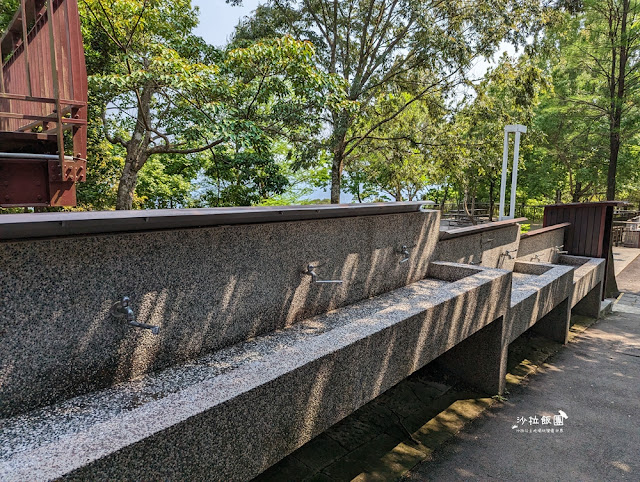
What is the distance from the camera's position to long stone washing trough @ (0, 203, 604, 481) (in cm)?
175

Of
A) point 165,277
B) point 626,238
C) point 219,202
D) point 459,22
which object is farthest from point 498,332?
point 626,238

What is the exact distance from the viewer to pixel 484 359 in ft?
16.3

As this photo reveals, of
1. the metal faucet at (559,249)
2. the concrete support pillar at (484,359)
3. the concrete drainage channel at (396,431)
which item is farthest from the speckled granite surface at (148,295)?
the metal faucet at (559,249)

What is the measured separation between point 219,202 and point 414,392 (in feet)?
29.1

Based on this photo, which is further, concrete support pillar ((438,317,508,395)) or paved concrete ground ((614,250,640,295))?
paved concrete ground ((614,250,640,295))

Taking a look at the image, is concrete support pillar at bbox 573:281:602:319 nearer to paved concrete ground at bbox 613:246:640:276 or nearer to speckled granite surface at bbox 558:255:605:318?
speckled granite surface at bbox 558:255:605:318

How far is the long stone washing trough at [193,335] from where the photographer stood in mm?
1752

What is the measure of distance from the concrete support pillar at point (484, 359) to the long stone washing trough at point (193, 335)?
81 centimetres

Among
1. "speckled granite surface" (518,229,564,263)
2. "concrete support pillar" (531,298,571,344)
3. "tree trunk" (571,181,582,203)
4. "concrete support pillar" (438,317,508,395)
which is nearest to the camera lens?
"concrete support pillar" (438,317,508,395)

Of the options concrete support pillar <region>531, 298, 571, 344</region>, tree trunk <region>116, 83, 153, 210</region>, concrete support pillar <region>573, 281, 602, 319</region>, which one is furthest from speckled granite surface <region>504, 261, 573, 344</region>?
tree trunk <region>116, 83, 153, 210</region>

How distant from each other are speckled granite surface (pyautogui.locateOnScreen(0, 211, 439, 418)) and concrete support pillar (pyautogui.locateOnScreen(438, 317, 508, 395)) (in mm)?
2006

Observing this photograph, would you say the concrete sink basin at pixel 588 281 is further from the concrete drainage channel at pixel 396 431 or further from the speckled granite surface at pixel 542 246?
the concrete drainage channel at pixel 396 431

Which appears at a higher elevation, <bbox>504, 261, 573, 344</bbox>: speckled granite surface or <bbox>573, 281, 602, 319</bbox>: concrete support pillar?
<bbox>504, 261, 573, 344</bbox>: speckled granite surface

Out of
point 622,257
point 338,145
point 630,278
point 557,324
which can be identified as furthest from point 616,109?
point 557,324
